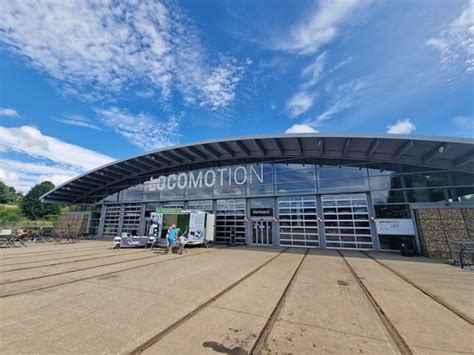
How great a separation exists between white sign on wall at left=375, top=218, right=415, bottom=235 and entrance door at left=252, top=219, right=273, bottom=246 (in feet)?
25.9

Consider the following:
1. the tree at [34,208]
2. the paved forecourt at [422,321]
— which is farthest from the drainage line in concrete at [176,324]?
the tree at [34,208]

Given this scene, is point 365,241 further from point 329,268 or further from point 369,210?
point 329,268

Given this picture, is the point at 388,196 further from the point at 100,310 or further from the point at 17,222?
the point at 17,222

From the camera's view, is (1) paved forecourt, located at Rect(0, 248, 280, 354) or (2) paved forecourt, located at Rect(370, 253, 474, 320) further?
(2) paved forecourt, located at Rect(370, 253, 474, 320)

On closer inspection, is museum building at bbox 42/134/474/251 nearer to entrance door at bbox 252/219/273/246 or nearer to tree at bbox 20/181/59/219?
entrance door at bbox 252/219/273/246

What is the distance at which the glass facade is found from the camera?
14.2 metres

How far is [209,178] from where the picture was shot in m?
21.0

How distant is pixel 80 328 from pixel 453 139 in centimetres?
1734

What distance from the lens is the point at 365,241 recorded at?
14.8 metres

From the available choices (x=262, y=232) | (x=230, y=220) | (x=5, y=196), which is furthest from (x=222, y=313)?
(x=5, y=196)

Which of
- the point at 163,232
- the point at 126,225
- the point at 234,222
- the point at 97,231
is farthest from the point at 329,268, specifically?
the point at 97,231

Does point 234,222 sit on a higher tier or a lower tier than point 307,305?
higher

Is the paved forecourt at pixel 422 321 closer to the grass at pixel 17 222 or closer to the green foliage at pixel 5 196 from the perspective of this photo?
the grass at pixel 17 222

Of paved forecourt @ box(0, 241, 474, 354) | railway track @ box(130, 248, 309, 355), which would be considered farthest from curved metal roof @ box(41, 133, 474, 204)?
railway track @ box(130, 248, 309, 355)
